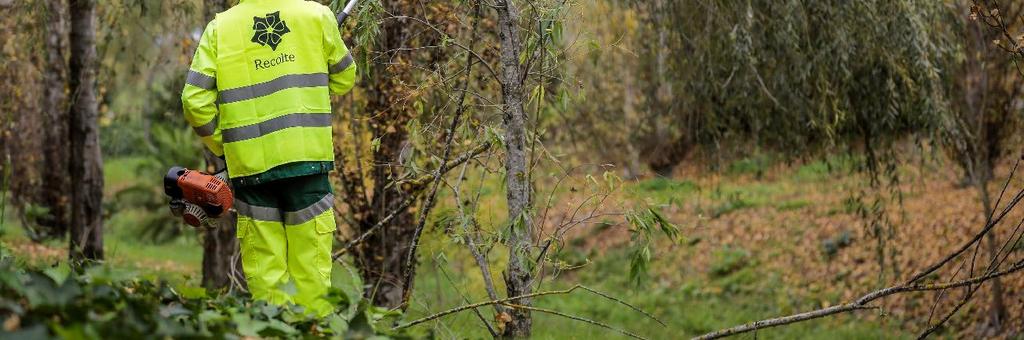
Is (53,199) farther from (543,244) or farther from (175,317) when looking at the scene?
(175,317)

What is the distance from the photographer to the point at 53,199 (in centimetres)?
1798

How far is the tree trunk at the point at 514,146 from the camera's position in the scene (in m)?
5.56

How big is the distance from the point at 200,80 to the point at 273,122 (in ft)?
1.15

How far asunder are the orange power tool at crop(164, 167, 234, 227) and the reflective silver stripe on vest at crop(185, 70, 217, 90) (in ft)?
1.19

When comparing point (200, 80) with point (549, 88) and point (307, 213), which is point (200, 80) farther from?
point (549, 88)

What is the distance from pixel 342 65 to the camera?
518 cm

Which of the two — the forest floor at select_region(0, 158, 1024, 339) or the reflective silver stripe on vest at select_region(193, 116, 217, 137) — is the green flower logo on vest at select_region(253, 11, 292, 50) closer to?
the reflective silver stripe on vest at select_region(193, 116, 217, 137)

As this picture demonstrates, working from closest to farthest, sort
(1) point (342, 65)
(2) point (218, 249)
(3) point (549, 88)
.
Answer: (1) point (342, 65) < (3) point (549, 88) < (2) point (218, 249)

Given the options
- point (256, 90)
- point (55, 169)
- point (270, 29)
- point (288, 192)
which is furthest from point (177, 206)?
point (55, 169)

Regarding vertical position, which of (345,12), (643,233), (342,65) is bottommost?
(643,233)

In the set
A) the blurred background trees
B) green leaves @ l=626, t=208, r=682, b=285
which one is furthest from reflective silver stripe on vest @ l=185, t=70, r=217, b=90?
green leaves @ l=626, t=208, r=682, b=285

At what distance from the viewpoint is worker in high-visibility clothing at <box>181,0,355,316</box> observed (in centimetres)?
493

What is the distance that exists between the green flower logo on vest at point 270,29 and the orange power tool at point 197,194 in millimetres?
605

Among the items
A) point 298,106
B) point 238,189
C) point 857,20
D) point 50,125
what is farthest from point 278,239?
point 50,125
